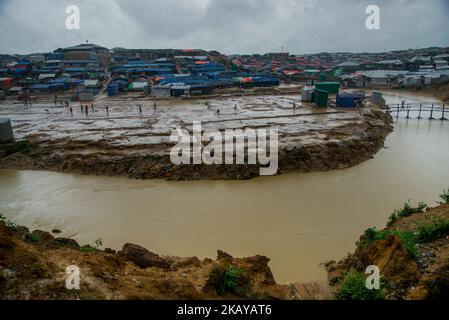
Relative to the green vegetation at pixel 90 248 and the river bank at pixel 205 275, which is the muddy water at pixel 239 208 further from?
the river bank at pixel 205 275

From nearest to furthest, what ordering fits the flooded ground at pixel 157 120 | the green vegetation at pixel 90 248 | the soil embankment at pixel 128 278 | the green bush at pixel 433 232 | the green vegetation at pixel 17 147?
the soil embankment at pixel 128 278 < the green bush at pixel 433 232 < the green vegetation at pixel 90 248 < the green vegetation at pixel 17 147 < the flooded ground at pixel 157 120

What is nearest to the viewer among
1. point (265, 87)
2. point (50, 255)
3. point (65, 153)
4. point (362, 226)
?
point (50, 255)

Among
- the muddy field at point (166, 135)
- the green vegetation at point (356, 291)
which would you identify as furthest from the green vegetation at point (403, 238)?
the muddy field at point (166, 135)

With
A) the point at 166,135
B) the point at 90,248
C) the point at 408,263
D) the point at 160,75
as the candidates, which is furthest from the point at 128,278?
the point at 160,75

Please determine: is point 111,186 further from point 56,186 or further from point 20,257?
point 20,257

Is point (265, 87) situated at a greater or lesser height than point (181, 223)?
greater

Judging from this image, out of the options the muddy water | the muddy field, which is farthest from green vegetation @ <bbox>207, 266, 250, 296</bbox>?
the muddy field
